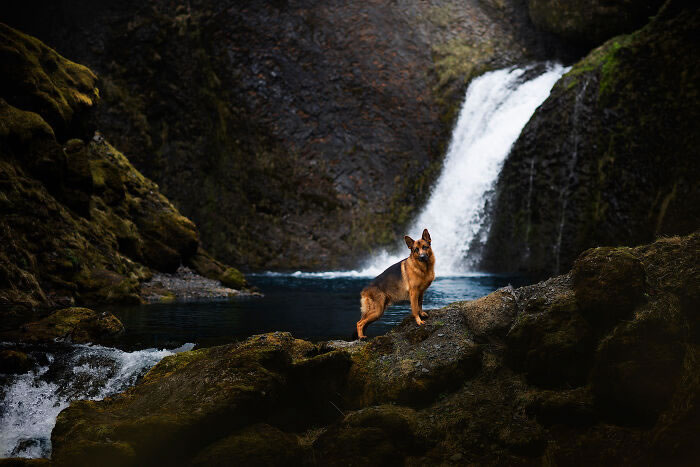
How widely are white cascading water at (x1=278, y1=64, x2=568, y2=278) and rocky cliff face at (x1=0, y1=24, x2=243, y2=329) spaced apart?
23.2 feet

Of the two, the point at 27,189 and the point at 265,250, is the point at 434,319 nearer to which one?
the point at 27,189

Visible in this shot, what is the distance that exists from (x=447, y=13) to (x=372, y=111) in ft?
23.2

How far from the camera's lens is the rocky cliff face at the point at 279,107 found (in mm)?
21734

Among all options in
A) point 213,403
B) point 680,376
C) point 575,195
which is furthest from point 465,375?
point 575,195

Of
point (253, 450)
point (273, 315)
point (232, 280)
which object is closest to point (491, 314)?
point (253, 450)

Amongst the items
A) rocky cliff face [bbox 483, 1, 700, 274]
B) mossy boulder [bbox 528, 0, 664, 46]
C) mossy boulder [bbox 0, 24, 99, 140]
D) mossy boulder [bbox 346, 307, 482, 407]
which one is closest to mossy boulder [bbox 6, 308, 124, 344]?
mossy boulder [bbox 346, 307, 482, 407]

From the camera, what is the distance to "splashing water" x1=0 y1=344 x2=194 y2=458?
4914 mm

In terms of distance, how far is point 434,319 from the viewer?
5180mm

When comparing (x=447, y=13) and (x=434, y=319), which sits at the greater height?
(x=447, y=13)

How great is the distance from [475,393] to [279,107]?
20237 mm

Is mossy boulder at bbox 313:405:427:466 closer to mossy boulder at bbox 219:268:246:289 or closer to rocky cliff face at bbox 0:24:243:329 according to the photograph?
rocky cliff face at bbox 0:24:243:329

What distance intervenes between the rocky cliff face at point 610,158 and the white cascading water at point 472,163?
1.12m

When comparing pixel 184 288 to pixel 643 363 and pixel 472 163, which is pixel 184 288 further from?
pixel 472 163

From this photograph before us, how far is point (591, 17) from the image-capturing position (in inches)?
705
